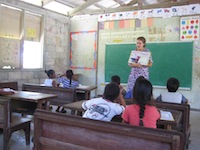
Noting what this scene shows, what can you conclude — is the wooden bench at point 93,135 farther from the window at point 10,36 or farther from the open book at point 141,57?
the window at point 10,36

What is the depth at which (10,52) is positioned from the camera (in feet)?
18.0

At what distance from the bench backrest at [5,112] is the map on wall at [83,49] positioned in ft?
15.1

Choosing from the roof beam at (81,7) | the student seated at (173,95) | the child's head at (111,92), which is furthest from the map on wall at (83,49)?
the child's head at (111,92)

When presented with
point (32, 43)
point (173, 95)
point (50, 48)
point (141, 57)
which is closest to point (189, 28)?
point (141, 57)

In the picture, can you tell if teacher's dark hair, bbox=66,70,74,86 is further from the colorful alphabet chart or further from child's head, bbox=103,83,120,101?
the colorful alphabet chart

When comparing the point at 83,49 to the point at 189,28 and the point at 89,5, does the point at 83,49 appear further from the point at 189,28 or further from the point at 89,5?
the point at 189,28

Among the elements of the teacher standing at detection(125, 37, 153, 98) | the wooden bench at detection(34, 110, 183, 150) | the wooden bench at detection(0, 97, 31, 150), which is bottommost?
the wooden bench at detection(0, 97, 31, 150)

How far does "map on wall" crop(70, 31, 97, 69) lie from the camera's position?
704 centimetres

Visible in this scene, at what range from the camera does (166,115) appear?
2.08 meters

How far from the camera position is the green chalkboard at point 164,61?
5.67 meters

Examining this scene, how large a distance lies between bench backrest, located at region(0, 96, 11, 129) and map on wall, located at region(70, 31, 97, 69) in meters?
4.61

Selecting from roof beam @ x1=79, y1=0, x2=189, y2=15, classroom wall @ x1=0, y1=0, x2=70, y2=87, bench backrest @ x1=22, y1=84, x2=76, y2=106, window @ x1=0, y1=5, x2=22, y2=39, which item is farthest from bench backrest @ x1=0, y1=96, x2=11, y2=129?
roof beam @ x1=79, y1=0, x2=189, y2=15

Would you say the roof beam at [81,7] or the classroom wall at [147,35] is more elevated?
the roof beam at [81,7]

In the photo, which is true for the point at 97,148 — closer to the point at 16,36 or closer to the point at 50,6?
the point at 16,36
